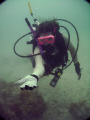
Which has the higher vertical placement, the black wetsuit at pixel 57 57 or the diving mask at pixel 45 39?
the diving mask at pixel 45 39

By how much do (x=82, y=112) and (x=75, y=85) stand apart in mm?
1770

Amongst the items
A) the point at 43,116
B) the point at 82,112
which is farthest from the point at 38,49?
the point at 82,112

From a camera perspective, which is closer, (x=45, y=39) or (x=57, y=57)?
(x=45, y=39)

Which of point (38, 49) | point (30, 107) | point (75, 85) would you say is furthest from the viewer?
point (75, 85)

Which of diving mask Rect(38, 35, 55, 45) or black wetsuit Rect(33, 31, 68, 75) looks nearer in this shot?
diving mask Rect(38, 35, 55, 45)

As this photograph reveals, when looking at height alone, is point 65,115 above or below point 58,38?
below

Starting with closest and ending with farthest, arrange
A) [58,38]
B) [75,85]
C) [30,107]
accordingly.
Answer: [58,38]
[30,107]
[75,85]

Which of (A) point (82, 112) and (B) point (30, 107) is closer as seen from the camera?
(A) point (82, 112)

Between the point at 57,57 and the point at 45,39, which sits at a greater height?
the point at 45,39

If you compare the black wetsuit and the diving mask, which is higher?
the diving mask

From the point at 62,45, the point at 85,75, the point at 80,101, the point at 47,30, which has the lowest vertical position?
the point at 85,75

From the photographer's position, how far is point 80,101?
4.68 meters

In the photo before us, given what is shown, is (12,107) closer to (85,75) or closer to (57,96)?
(57,96)

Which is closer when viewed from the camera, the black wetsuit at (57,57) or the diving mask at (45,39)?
the diving mask at (45,39)
